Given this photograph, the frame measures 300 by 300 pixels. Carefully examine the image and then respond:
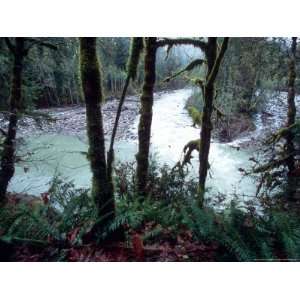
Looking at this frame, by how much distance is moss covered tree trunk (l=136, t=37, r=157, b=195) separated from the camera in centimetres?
354

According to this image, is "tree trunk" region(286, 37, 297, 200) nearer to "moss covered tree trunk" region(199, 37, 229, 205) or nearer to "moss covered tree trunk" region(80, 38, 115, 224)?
"moss covered tree trunk" region(199, 37, 229, 205)

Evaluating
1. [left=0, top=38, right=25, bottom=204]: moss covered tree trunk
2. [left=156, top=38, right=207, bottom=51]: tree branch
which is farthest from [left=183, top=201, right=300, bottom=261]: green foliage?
[left=0, top=38, right=25, bottom=204]: moss covered tree trunk

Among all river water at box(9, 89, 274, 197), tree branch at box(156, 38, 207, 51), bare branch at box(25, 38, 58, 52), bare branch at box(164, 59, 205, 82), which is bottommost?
river water at box(9, 89, 274, 197)

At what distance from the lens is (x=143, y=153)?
154 inches

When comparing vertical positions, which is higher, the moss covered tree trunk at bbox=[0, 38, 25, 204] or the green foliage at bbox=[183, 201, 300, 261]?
the moss covered tree trunk at bbox=[0, 38, 25, 204]

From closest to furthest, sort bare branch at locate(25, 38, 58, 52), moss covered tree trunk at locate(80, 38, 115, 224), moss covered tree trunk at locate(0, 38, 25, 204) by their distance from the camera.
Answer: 1. moss covered tree trunk at locate(80, 38, 115, 224)
2. bare branch at locate(25, 38, 58, 52)
3. moss covered tree trunk at locate(0, 38, 25, 204)

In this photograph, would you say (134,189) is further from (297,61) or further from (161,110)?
(161,110)

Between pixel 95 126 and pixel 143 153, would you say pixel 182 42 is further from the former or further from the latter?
pixel 95 126

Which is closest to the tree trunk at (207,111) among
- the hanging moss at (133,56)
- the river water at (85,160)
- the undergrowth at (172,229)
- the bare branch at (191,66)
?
the bare branch at (191,66)

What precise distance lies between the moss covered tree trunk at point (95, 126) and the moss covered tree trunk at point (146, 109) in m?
1.34

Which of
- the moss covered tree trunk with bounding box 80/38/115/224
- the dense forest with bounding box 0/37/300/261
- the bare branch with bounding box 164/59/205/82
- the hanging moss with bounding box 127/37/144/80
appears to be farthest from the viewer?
the bare branch with bounding box 164/59/205/82

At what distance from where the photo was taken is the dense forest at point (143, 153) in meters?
2.39
